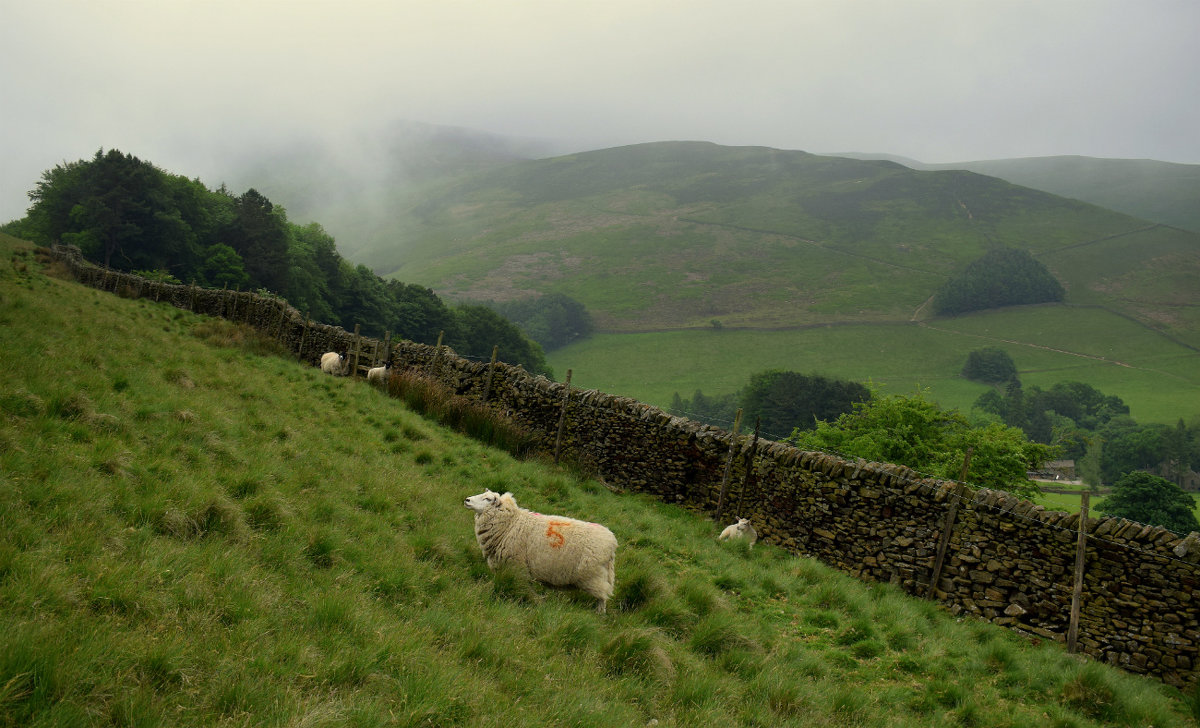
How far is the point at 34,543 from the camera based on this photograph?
127 inches

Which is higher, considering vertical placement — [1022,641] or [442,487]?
[442,487]

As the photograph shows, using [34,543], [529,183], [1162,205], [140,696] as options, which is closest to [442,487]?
[34,543]

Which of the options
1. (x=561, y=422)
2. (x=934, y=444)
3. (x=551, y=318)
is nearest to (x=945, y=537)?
(x=561, y=422)

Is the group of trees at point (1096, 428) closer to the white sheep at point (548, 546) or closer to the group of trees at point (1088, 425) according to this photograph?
the group of trees at point (1088, 425)

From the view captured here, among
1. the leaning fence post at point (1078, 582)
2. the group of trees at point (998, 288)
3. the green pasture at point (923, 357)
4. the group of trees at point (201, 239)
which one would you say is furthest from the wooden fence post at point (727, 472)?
the group of trees at point (998, 288)

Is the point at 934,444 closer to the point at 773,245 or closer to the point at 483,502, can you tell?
the point at 483,502

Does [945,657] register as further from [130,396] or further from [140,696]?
[130,396]

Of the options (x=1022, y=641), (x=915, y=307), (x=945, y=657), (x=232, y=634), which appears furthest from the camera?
(x=915, y=307)

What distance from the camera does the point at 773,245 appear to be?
140m

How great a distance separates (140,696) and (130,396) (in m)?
5.53

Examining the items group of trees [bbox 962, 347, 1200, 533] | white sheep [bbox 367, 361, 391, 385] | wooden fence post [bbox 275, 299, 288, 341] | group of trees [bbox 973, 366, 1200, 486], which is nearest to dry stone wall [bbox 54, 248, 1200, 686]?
white sheep [bbox 367, 361, 391, 385]

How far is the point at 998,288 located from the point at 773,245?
4558cm

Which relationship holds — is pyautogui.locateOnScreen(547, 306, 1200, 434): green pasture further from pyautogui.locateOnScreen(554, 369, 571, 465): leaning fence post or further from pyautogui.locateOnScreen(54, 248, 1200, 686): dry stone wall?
pyautogui.locateOnScreen(54, 248, 1200, 686): dry stone wall

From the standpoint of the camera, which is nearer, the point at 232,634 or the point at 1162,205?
the point at 232,634
